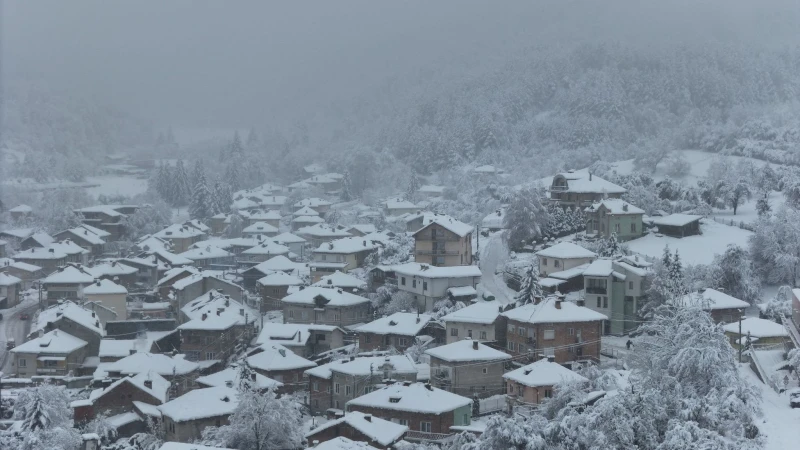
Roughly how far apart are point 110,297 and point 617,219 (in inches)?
884

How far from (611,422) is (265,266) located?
109ft

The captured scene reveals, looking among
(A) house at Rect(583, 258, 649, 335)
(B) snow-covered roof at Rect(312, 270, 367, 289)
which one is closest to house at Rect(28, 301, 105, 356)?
(B) snow-covered roof at Rect(312, 270, 367, 289)

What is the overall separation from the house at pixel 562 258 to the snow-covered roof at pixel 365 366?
8903mm

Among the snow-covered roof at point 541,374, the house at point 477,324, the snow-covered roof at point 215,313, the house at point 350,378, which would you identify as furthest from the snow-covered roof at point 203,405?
the house at point 477,324

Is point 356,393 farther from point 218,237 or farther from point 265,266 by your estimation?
point 218,237

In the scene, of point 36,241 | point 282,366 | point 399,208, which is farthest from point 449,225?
point 36,241

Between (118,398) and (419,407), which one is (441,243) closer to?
(419,407)

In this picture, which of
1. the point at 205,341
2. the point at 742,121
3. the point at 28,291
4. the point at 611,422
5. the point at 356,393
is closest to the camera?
the point at 611,422

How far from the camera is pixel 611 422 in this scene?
1742cm

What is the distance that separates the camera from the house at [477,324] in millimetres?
32844

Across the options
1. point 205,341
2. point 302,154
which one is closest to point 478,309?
point 205,341

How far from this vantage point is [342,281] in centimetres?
4244

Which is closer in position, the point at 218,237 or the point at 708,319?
the point at 708,319

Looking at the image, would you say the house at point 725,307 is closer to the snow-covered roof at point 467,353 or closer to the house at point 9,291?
the snow-covered roof at point 467,353
